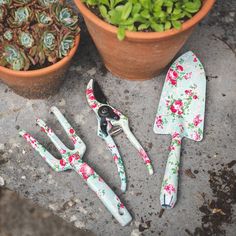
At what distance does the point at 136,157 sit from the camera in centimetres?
122

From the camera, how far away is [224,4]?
4.84 ft

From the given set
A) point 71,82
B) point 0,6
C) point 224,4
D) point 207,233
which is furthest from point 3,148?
point 224,4

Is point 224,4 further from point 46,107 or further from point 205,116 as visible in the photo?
point 46,107

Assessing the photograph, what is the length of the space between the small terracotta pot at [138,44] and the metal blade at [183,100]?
0.19ft

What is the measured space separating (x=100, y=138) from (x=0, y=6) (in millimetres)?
436

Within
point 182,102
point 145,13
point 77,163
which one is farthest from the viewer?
point 182,102

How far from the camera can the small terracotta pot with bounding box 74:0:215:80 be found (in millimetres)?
1080

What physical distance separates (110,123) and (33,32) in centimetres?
31

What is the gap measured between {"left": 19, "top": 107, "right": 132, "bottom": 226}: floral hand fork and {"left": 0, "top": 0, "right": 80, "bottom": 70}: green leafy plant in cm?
17

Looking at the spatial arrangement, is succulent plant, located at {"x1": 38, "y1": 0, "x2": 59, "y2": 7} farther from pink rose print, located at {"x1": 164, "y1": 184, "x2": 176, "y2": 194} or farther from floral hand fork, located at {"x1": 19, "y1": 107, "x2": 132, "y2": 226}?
pink rose print, located at {"x1": 164, "y1": 184, "x2": 176, "y2": 194}

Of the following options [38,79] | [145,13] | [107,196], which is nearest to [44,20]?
[38,79]

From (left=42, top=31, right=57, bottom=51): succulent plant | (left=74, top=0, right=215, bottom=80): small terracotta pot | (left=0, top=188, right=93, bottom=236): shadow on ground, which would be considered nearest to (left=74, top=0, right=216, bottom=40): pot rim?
(left=74, top=0, right=215, bottom=80): small terracotta pot

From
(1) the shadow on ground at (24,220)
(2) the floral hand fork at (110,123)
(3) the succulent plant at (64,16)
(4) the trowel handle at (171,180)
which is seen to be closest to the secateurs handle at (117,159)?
(2) the floral hand fork at (110,123)

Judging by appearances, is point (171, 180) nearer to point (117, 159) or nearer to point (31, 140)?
point (117, 159)
